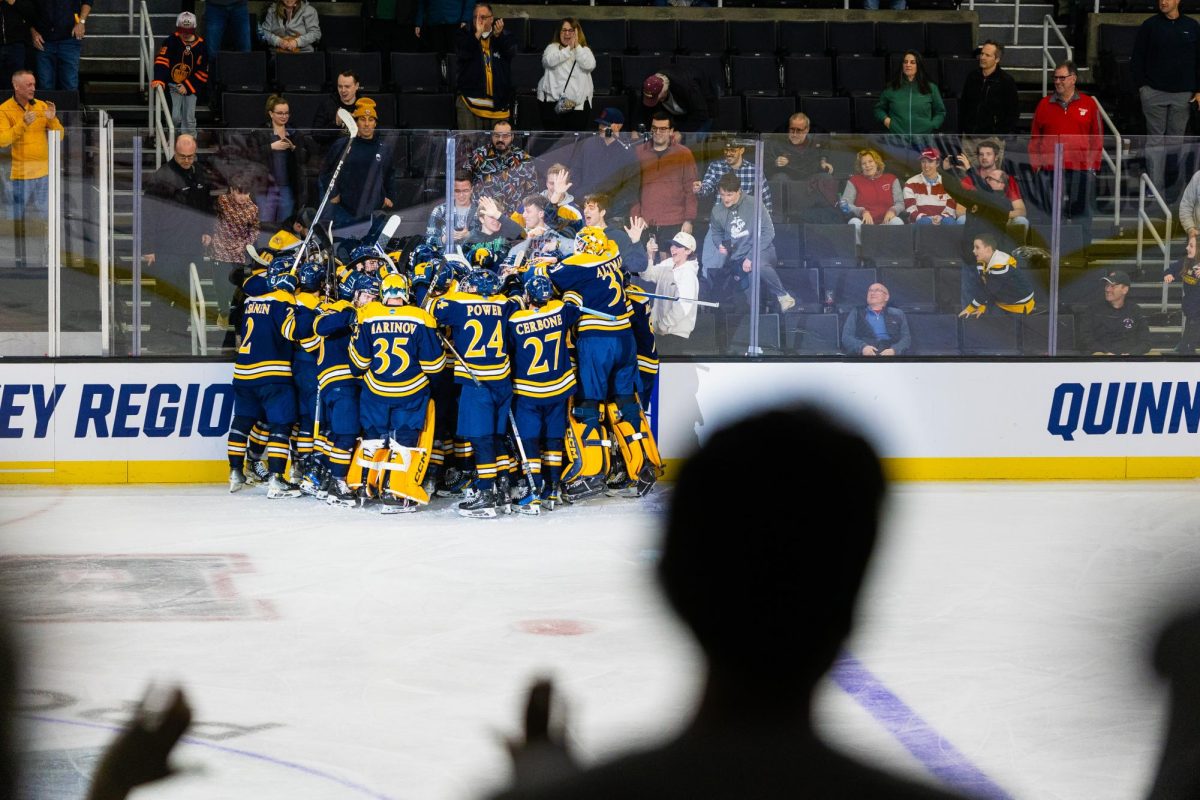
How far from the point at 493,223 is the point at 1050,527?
3594mm

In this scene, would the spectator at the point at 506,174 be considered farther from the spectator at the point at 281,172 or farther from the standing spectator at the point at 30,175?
the standing spectator at the point at 30,175

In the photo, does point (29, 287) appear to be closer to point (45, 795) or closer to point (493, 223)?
point (493, 223)

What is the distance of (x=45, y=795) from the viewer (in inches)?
166

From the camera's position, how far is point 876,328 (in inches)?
380

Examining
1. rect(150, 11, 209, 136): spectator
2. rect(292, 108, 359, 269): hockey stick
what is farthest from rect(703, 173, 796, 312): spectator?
rect(150, 11, 209, 136): spectator

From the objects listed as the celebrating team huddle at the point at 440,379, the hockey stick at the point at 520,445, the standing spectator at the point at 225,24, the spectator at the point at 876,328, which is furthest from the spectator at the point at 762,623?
the standing spectator at the point at 225,24

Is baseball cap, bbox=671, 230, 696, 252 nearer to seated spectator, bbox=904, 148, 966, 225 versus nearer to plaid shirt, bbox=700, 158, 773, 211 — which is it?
plaid shirt, bbox=700, 158, 773, 211

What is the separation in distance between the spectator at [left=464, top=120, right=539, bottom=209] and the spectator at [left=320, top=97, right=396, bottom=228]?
0.49 m

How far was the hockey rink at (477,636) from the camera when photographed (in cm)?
466

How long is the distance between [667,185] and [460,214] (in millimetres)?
1238

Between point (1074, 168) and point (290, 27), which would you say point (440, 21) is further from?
point (1074, 168)

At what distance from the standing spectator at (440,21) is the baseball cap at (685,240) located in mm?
3908

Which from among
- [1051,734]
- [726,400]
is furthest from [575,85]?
[1051,734]

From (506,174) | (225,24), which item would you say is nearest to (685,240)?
(506,174)
